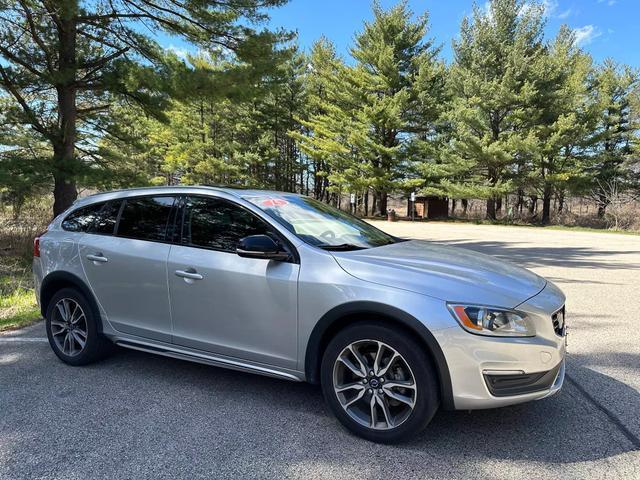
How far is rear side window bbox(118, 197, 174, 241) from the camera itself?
12.4 feet

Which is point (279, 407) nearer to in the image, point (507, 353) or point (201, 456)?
point (201, 456)

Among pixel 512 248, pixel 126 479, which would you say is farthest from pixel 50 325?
pixel 512 248

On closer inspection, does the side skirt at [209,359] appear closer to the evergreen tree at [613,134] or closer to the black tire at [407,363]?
the black tire at [407,363]

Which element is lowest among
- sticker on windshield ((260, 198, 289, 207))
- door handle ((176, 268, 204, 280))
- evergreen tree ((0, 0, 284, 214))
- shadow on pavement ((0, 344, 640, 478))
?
shadow on pavement ((0, 344, 640, 478))

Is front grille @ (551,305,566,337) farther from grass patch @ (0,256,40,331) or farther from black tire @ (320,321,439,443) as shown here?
grass patch @ (0,256,40,331)

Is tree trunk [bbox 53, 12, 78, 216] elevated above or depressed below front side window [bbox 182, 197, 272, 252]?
above

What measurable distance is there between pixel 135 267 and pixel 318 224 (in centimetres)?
157

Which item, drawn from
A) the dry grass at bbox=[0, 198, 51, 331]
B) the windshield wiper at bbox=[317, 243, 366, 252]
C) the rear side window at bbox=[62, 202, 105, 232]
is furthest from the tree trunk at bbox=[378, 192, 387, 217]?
the windshield wiper at bbox=[317, 243, 366, 252]

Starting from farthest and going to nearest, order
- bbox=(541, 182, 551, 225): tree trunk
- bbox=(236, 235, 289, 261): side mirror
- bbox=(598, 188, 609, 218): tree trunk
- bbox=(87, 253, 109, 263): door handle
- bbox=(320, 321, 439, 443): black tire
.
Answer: bbox=(541, 182, 551, 225): tree trunk, bbox=(598, 188, 609, 218): tree trunk, bbox=(87, 253, 109, 263): door handle, bbox=(236, 235, 289, 261): side mirror, bbox=(320, 321, 439, 443): black tire

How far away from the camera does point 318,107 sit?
41531mm

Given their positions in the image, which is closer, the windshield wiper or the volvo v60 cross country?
the volvo v60 cross country

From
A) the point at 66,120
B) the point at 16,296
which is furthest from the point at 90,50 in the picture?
A: the point at 16,296

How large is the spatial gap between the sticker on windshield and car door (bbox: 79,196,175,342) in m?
0.83

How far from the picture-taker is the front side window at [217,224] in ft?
11.2
